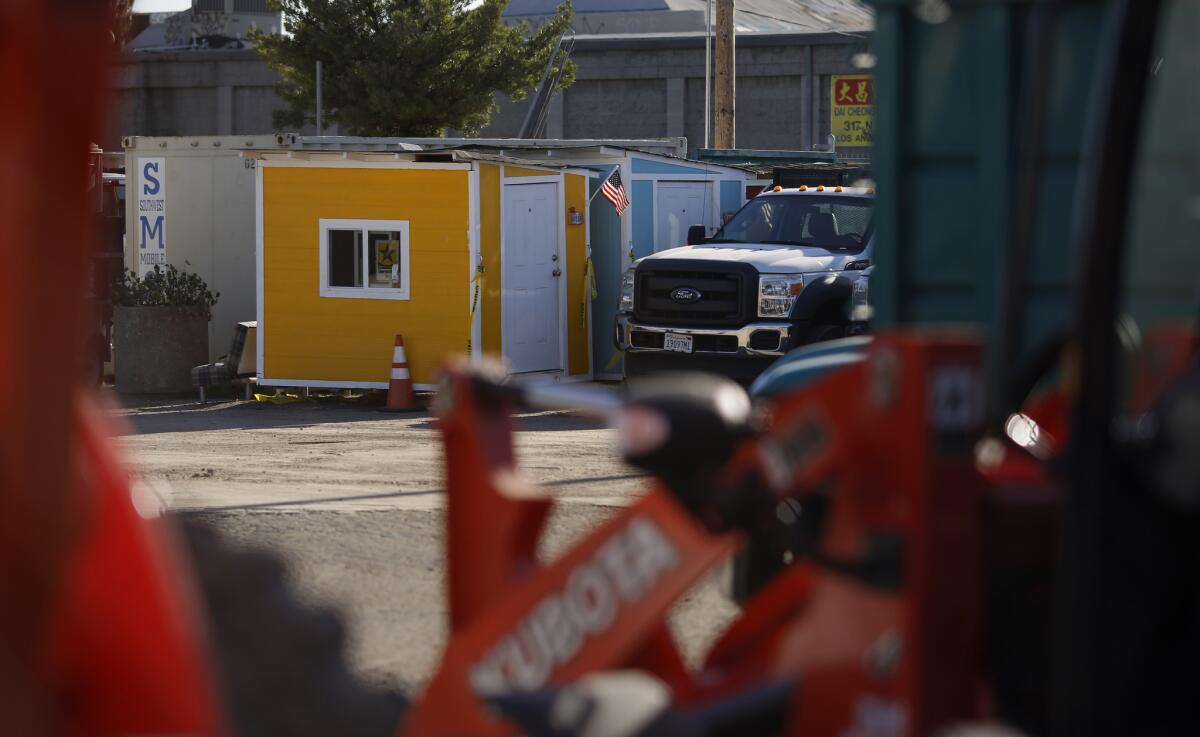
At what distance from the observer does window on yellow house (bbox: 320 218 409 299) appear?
18.4 m

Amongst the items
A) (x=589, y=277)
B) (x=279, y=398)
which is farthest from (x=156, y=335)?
(x=589, y=277)

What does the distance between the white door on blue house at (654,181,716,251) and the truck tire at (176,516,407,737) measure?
18.2 m

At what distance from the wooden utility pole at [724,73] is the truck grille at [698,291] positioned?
13133mm

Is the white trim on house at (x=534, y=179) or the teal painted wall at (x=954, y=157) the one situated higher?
the white trim on house at (x=534, y=179)

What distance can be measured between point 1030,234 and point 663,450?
2.57 ft

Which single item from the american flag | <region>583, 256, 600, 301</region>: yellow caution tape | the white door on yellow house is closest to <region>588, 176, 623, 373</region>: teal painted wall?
the american flag

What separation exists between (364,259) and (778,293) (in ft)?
16.6

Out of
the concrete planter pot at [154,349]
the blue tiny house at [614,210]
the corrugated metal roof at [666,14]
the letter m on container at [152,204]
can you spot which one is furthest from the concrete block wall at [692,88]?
the concrete planter pot at [154,349]

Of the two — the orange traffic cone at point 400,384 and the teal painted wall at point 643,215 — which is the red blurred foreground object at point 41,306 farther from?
the teal painted wall at point 643,215

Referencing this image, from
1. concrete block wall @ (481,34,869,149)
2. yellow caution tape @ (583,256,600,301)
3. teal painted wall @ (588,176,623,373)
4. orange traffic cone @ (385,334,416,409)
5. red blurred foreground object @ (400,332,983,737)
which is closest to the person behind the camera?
red blurred foreground object @ (400,332,983,737)

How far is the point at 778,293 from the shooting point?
16438 mm

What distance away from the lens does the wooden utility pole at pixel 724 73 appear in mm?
29203

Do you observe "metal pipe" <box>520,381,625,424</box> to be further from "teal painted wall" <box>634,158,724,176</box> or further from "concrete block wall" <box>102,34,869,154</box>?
"concrete block wall" <box>102,34,869,154</box>

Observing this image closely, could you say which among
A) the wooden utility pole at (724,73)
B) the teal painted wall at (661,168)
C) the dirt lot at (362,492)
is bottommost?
the dirt lot at (362,492)
